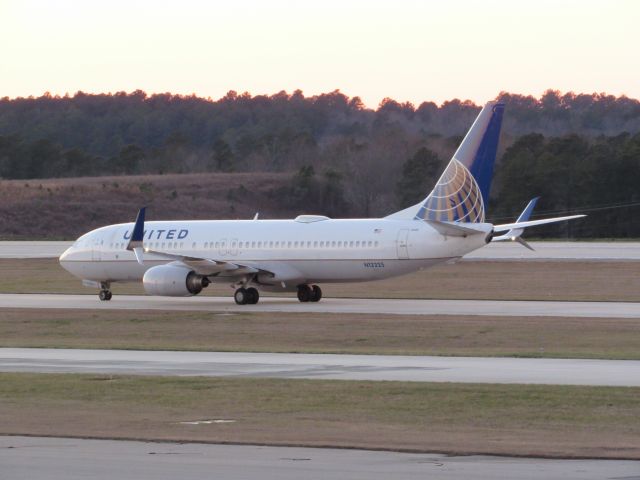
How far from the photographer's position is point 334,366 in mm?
23703

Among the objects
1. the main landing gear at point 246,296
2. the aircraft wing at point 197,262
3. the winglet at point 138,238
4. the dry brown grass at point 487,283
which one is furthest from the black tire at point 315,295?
the winglet at point 138,238

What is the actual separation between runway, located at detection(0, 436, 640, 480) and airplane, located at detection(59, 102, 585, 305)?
25597 mm

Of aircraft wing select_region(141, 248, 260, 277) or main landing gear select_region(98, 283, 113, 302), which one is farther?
main landing gear select_region(98, 283, 113, 302)

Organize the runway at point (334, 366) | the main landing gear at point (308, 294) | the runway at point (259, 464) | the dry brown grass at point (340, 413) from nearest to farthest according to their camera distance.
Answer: the runway at point (259, 464), the dry brown grass at point (340, 413), the runway at point (334, 366), the main landing gear at point (308, 294)

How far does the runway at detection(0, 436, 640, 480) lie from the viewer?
12.6 m

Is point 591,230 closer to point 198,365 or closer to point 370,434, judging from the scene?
point 198,365

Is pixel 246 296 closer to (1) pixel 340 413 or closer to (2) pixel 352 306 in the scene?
(2) pixel 352 306

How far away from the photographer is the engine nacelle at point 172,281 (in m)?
42.2

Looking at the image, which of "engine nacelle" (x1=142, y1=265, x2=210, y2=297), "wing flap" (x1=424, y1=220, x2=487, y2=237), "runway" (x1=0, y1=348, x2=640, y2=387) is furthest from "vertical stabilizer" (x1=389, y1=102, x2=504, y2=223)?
"runway" (x1=0, y1=348, x2=640, y2=387)

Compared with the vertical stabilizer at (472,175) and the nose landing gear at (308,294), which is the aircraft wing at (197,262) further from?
the vertical stabilizer at (472,175)

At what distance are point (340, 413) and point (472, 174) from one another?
23519 mm

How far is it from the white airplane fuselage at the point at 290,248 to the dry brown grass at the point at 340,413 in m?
19.9

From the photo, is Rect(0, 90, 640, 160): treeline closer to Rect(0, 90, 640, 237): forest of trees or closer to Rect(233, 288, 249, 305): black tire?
Rect(0, 90, 640, 237): forest of trees

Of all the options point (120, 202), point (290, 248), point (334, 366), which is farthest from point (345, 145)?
Result: point (334, 366)
